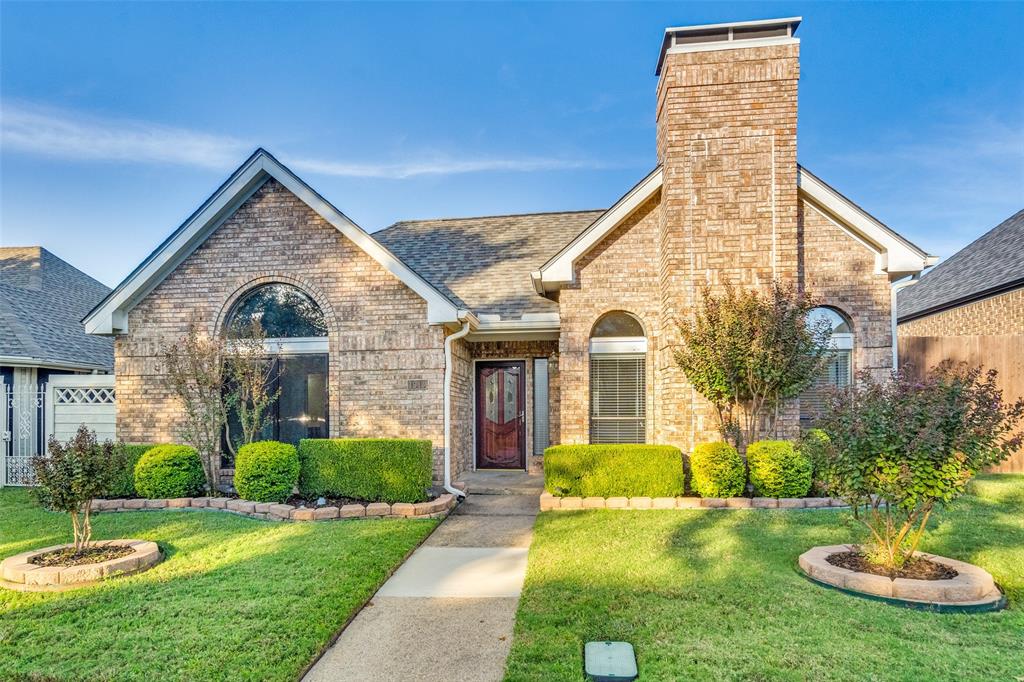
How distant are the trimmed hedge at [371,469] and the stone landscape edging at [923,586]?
5037 millimetres

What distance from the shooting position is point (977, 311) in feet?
43.8

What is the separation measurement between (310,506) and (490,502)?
107 inches

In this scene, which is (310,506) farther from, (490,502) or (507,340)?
(507,340)

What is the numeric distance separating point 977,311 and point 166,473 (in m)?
17.5

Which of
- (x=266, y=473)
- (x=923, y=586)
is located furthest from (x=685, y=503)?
(x=266, y=473)

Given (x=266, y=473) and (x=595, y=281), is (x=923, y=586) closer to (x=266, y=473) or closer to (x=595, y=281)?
(x=595, y=281)

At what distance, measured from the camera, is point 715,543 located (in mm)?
6125

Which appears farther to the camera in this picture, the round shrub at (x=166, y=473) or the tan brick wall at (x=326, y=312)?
the tan brick wall at (x=326, y=312)

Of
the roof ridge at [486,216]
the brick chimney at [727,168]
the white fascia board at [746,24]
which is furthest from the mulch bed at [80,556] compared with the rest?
the white fascia board at [746,24]

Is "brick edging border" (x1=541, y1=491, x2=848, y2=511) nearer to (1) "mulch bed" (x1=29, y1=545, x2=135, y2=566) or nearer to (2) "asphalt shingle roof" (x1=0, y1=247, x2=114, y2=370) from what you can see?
(1) "mulch bed" (x1=29, y1=545, x2=135, y2=566)

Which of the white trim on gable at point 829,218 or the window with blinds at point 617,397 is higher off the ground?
the white trim on gable at point 829,218

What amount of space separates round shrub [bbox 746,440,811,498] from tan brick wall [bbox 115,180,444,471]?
4.84 m

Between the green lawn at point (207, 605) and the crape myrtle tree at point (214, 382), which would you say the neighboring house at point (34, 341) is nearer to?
the crape myrtle tree at point (214, 382)

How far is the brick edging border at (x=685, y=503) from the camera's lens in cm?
772
